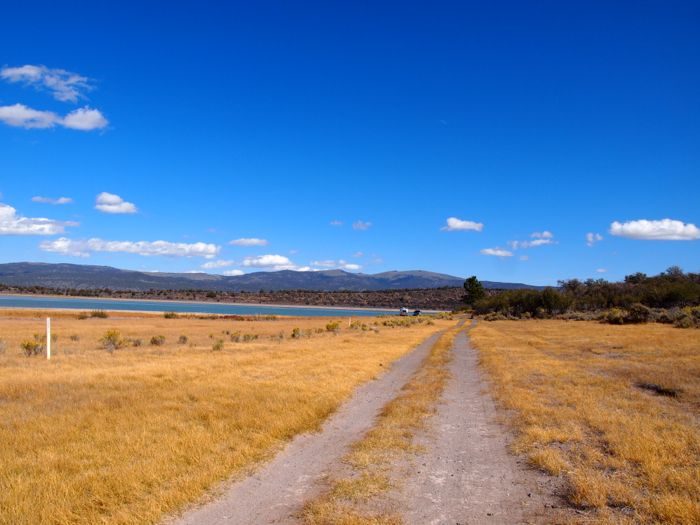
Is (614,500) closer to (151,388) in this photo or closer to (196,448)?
(196,448)

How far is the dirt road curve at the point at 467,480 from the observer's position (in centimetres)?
625

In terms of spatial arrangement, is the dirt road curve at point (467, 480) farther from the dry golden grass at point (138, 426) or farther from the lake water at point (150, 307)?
the lake water at point (150, 307)

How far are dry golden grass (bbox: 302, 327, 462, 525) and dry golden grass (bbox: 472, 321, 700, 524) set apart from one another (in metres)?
A: 2.11

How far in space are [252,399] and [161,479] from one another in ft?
18.6

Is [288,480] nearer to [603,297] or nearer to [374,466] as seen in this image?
[374,466]

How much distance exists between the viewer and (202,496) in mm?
6762

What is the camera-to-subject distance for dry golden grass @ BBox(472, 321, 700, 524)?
657 centimetres

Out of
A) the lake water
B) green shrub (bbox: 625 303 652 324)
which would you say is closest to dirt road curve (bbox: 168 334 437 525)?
green shrub (bbox: 625 303 652 324)

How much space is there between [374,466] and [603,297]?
90.7 meters

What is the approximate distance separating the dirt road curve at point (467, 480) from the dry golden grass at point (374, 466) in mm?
307

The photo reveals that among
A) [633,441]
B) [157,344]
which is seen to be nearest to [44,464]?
[633,441]

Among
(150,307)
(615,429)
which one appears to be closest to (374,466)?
(615,429)

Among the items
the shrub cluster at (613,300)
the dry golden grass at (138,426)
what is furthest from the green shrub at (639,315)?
the dry golden grass at (138,426)

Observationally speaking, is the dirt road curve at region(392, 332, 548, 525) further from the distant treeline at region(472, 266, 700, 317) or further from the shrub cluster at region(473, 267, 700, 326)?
the distant treeline at region(472, 266, 700, 317)
